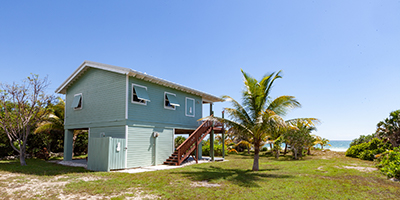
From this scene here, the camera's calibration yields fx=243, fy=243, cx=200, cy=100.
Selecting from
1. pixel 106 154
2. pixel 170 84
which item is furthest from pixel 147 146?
pixel 170 84

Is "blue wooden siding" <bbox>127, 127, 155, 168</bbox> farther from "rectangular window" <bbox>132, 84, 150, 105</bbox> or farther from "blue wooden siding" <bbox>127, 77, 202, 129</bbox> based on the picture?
"rectangular window" <bbox>132, 84, 150, 105</bbox>

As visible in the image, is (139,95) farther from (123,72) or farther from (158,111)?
(158,111)

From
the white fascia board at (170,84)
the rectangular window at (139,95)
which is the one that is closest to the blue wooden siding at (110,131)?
the rectangular window at (139,95)

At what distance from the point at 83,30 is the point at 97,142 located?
6946 millimetres

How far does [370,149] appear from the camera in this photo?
19.4m

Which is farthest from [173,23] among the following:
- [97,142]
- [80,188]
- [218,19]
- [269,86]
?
[80,188]

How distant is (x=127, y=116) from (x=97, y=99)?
3.11 m

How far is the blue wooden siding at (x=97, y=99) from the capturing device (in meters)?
13.3

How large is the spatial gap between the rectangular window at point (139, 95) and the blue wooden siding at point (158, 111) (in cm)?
21

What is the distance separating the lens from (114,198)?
6516 millimetres

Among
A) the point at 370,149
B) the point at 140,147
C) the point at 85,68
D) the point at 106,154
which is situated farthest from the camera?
the point at 370,149

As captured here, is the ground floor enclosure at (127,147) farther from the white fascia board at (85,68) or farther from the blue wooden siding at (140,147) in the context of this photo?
the white fascia board at (85,68)

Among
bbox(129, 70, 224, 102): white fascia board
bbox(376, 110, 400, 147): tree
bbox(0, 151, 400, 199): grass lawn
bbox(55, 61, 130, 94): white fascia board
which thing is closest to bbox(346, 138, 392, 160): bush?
bbox(376, 110, 400, 147): tree

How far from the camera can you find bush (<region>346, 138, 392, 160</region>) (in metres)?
18.1
